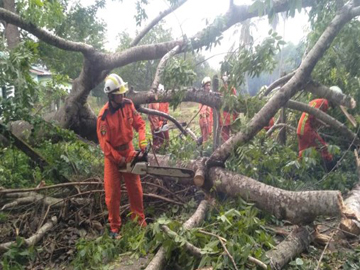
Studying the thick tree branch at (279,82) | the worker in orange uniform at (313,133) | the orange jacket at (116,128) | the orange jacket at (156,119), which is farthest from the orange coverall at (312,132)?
the orange jacket at (156,119)

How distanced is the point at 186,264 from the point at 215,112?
107 inches

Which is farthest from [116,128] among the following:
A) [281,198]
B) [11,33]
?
[11,33]

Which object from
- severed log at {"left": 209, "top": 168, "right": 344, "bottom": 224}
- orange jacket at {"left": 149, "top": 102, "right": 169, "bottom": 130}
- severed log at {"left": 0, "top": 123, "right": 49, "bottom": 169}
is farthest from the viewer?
orange jacket at {"left": 149, "top": 102, "right": 169, "bottom": 130}

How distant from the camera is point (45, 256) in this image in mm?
3783

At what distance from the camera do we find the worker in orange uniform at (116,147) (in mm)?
4055

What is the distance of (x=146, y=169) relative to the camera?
3898 millimetres

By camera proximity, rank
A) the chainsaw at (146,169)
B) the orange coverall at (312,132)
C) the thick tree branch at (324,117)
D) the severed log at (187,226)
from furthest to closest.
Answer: the orange coverall at (312,132), the thick tree branch at (324,117), the chainsaw at (146,169), the severed log at (187,226)

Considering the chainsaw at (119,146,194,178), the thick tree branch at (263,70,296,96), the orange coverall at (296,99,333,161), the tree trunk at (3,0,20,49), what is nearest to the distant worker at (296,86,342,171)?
the orange coverall at (296,99,333,161)

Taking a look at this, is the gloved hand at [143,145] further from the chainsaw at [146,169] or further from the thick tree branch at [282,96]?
the thick tree branch at [282,96]

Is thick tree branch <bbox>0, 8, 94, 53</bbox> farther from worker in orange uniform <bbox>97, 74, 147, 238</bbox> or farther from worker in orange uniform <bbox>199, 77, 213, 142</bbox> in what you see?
worker in orange uniform <bbox>97, 74, 147, 238</bbox>

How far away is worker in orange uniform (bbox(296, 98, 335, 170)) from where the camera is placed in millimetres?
5230

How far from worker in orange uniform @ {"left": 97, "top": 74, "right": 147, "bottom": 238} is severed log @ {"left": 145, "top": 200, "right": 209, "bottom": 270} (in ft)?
2.39

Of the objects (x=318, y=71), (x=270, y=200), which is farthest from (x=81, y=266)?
(x=318, y=71)

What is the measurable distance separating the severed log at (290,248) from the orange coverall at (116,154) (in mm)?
1589
